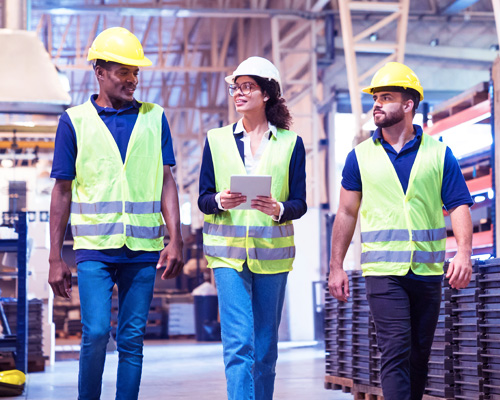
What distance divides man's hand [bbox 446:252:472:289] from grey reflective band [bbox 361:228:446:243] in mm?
204

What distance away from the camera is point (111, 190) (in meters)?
4.28

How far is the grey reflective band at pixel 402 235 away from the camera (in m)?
4.60

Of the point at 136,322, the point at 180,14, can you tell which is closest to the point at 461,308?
the point at 136,322

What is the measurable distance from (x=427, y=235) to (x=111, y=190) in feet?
5.44

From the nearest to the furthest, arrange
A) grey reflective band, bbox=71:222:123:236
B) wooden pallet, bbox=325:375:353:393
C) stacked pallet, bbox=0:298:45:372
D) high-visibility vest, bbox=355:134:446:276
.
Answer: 1. grey reflective band, bbox=71:222:123:236
2. high-visibility vest, bbox=355:134:446:276
3. wooden pallet, bbox=325:375:353:393
4. stacked pallet, bbox=0:298:45:372

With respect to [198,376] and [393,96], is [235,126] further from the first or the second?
[198,376]

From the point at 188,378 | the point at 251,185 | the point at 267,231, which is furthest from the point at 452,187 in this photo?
the point at 188,378

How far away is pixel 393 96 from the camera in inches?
190

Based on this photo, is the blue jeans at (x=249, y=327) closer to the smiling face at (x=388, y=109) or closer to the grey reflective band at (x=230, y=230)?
the grey reflective band at (x=230, y=230)

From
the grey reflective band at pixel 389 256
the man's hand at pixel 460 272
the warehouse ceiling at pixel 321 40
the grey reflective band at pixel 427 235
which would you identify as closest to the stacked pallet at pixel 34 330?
the grey reflective band at pixel 389 256

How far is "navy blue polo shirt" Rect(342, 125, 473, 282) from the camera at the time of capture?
4.66m

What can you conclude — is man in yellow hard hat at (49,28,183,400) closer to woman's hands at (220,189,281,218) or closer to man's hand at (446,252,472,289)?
woman's hands at (220,189,281,218)

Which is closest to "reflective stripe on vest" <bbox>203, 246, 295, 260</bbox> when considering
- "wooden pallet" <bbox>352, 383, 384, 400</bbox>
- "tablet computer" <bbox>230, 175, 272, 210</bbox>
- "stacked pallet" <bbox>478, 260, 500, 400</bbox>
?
"tablet computer" <bbox>230, 175, 272, 210</bbox>

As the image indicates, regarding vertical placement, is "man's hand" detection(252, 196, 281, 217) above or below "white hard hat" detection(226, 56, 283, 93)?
below
